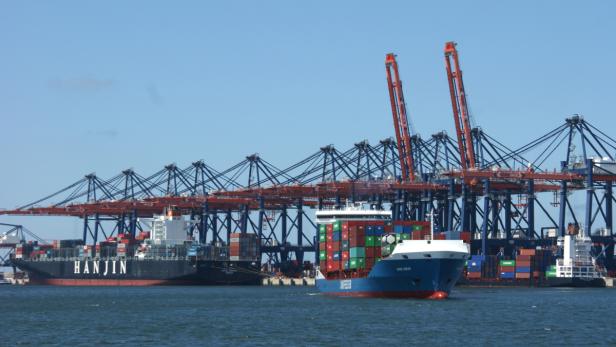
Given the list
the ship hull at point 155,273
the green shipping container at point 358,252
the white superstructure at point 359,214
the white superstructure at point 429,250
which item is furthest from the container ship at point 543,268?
the white superstructure at point 429,250

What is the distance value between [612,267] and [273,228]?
53.7m

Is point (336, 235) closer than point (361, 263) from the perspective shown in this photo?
No

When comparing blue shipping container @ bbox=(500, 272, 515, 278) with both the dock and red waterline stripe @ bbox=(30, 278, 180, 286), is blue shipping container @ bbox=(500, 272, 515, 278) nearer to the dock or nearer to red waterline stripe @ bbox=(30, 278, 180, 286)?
the dock

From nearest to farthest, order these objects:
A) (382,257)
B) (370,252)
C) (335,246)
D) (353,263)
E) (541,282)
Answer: (382,257) → (370,252) → (353,263) → (335,246) → (541,282)

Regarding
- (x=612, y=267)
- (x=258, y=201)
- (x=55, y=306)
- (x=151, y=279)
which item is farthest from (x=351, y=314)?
(x=258, y=201)

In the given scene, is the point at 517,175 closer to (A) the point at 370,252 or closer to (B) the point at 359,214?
(B) the point at 359,214

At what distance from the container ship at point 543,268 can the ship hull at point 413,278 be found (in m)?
46.1

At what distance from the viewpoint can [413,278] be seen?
85312 millimetres

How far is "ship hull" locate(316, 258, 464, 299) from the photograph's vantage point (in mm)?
84312

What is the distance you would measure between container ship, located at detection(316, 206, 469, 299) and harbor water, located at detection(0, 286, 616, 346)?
139 centimetres

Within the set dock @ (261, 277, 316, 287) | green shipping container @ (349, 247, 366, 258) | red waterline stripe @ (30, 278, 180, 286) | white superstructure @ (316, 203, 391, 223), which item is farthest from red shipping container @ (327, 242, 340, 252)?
dock @ (261, 277, 316, 287)

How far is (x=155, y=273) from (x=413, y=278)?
77.3m

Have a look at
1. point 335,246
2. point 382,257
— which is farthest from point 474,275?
point 382,257

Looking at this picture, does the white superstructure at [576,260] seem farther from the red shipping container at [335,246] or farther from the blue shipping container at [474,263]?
the red shipping container at [335,246]
